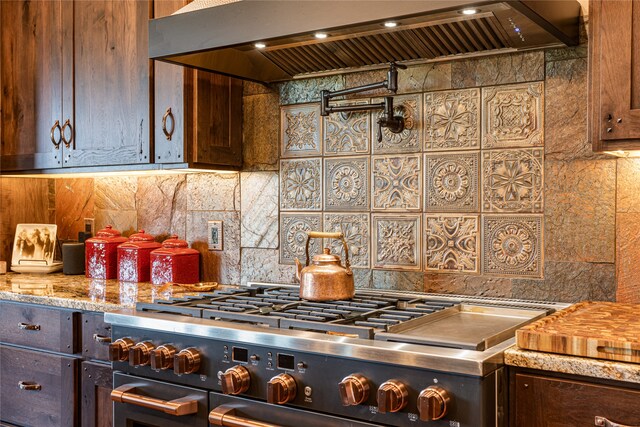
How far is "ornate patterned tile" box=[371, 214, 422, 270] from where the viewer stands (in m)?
2.41

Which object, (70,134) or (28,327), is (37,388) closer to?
(28,327)

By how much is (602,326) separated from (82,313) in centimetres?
174

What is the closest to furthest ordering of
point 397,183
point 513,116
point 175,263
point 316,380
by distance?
1. point 316,380
2. point 513,116
3. point 397,183
4. point 175,263

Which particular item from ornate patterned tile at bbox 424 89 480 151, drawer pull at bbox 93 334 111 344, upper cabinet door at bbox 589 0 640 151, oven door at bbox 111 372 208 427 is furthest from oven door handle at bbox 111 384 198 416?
upper cabinet door at bbox 589 0 640 151

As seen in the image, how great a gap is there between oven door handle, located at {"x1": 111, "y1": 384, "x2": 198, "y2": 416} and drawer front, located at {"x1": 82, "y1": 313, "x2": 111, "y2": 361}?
291 millimetres

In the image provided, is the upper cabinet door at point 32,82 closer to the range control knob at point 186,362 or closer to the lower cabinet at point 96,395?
the lower cabinet at point 96,395

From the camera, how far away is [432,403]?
A: 1472 mm

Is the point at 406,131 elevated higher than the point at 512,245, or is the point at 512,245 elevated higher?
the point at 406,131

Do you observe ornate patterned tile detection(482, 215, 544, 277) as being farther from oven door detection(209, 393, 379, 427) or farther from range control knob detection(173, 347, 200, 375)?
range control knob detection(173, 347, 200, 375)

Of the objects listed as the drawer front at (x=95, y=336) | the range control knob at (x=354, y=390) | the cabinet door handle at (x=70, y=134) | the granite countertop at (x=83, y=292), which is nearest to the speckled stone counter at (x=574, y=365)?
the range control knob at (x=354, y=390)

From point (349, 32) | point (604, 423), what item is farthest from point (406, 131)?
point (604, 423)

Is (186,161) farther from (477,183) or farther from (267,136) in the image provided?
(477,183)

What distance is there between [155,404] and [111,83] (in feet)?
4.88

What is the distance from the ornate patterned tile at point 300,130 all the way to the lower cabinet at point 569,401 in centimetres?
136
